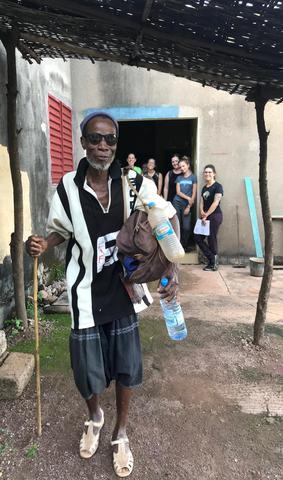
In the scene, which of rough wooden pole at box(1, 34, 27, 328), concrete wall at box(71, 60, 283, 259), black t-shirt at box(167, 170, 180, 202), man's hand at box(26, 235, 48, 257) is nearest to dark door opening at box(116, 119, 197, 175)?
black t-shirt at box(167, 170, 180, 202)

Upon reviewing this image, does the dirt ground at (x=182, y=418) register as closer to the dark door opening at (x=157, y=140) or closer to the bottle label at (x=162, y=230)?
the bottle label at (x=162, y=230)

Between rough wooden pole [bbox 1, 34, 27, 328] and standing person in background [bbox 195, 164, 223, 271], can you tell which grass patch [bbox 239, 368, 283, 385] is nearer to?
rough wooden pole [bbox 1, 34, 27, 328]

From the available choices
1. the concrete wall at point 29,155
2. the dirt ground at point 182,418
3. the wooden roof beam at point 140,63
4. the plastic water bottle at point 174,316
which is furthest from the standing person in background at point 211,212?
the plastic water bottle at point 174,316

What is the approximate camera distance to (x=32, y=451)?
230cm

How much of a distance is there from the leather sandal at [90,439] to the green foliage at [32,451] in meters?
0.29

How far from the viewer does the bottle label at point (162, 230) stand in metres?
1.97

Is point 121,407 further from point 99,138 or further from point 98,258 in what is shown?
point 99,138

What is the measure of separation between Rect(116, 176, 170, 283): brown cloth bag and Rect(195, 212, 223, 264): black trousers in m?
4.91

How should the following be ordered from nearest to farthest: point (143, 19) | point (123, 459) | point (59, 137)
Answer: point (123, 459)
point (143, 19)
point (59, 137)

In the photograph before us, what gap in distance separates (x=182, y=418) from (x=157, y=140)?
970cm

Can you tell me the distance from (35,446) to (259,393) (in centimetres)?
170

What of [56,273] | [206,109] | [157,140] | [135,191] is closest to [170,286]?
[135,191]

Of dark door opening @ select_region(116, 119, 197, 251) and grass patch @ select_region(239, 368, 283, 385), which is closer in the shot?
grass patch @ select_region(239, 368, 283, 385)

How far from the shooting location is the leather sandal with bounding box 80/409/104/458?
7.44 ft
